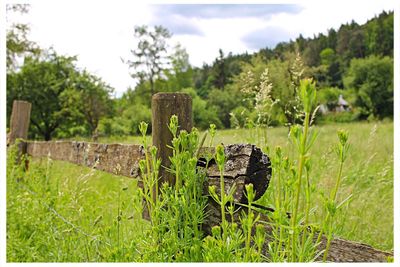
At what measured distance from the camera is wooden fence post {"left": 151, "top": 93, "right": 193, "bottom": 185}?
222cm

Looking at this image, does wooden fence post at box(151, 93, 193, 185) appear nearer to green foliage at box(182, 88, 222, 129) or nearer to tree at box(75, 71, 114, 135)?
green foliage at box(182, 88, 222, 129)

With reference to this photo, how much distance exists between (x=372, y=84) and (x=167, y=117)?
4279 centimetres

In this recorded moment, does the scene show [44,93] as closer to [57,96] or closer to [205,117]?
[57,96]

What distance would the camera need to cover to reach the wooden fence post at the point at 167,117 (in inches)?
87.4

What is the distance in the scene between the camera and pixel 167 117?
7.36ft

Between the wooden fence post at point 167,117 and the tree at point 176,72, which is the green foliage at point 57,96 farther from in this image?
the wooden fence post at point 167,117

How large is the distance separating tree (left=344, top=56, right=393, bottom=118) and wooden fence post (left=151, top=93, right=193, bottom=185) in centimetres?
4000

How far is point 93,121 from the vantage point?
31297mm

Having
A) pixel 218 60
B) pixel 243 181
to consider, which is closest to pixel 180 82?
pixel 218 60

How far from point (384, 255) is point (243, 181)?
0.61 meters

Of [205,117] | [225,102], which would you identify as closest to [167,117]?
[205,117]

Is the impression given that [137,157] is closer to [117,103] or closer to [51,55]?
[117,103]
